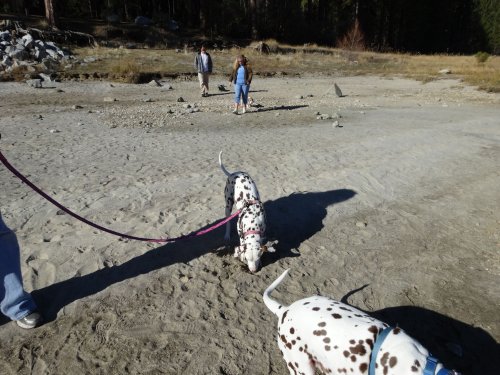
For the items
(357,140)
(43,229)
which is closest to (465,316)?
(43,229)

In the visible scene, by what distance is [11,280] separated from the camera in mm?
4020

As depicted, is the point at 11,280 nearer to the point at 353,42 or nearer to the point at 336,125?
the point at 336,125

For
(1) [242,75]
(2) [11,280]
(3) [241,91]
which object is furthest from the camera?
(3) [241,91]

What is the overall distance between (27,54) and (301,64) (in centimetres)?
1987

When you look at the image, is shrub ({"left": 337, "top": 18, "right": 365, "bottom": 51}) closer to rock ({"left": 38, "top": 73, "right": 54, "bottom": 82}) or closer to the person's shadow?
rock ({"left": 38, "top": 73, "right": 54, "bottom": 82})

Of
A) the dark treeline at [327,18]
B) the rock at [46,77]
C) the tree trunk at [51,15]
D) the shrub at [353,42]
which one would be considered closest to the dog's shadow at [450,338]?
the rock at [46,77]

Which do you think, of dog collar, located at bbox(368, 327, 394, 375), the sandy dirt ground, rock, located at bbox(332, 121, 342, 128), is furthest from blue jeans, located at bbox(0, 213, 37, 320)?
rock, located at bbox(332, 121, 342, 128)

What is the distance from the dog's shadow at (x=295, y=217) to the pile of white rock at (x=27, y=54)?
19.9 metres

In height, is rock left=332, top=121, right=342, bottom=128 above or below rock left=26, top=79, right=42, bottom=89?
below

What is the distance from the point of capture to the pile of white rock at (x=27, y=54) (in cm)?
2202

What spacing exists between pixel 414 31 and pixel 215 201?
60525mm

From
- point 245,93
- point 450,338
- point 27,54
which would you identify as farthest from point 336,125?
point 27,54

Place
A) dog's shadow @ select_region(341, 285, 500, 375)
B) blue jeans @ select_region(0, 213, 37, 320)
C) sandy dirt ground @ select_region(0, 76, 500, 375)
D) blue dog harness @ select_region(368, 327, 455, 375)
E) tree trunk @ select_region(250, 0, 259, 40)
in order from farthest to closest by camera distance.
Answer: tree trunk @ select_region(250, 0, 259, 40), sandy dirt ground @ select_region(0, 76, 500, 375), dog's shadow @ select_region(341, 285, 500, 375), blue jeans @ select_region(0, 213, 37, 320), blue dog harness @ select_region(368, 327, 455, 375)

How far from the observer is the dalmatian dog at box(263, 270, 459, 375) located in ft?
8.98
